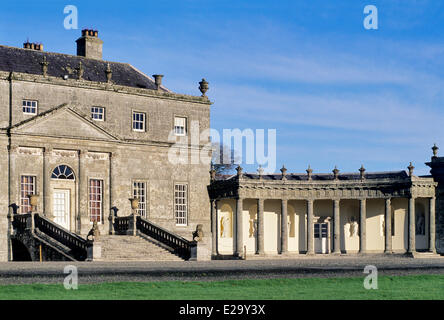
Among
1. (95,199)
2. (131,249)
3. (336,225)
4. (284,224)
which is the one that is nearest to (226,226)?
(284,224)

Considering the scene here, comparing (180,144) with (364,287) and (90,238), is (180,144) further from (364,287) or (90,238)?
(364,287)

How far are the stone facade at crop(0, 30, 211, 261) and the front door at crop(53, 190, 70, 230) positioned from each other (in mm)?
121

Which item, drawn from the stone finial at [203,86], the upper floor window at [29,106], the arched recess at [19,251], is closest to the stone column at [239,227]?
the stone finial at [203,86]

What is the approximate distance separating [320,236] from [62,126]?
20953 millimetres

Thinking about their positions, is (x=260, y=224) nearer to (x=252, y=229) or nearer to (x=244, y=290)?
(x=252, y=229)

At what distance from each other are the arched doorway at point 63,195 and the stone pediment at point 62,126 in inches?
75.1

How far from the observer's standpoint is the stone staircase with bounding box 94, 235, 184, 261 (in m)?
38.7

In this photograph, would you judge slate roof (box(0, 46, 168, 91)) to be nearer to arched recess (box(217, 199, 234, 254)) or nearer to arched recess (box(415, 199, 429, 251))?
arched recess (box(217, 199, 234, 254))

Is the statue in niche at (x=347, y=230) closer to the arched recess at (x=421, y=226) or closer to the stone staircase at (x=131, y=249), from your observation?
the arched recess at (x=421, y=226)

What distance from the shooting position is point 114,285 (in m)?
21.2
